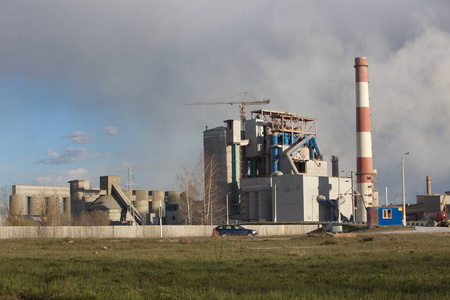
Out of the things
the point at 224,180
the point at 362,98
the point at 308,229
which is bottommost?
the point at 308,229

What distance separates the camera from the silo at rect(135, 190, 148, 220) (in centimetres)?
13662

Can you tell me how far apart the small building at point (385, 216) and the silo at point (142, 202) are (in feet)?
220

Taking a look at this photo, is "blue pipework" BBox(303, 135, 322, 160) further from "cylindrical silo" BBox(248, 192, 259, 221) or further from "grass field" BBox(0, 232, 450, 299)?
"grass field" BBox(0, 232, 450, 299)

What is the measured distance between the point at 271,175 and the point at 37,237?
58408 millimetres

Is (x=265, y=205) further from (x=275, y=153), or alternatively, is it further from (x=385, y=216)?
(x=385, y=216)

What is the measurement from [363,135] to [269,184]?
24039mm

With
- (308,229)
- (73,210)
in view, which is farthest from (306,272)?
(73,210)

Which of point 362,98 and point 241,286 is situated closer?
point 241,286

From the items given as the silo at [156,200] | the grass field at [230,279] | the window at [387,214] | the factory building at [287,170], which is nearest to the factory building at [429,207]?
the factory building at [287,170]

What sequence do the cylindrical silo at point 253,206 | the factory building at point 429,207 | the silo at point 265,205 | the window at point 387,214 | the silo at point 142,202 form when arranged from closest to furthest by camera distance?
1. the window at point 387,214
2. the silo at point 265,205
3. the cylindrical silo at point 253,206
4. the factory building at point 429,207
5. the silo at point 142,202

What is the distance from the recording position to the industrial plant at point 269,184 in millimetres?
97000

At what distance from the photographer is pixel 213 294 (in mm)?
14773

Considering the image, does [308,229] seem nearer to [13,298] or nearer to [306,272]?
[306,272]

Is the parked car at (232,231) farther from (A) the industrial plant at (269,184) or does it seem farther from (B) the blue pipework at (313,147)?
(B) the blue pipework at (313,147)
